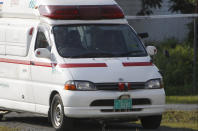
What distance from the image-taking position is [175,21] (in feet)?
106

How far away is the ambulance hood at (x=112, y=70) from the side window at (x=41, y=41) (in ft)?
2.98

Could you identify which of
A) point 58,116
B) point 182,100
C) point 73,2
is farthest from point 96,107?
point 182,100

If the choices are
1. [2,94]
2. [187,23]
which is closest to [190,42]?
[187,23]

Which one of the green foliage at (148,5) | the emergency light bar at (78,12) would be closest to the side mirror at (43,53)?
the emergency light bar at (78,12)

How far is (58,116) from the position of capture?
1344 cm

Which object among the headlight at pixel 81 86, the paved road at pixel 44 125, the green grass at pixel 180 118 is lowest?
the green grass at pixel 180 118

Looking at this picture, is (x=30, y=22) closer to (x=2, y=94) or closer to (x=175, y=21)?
(x=2, y=94)

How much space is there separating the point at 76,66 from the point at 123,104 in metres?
0.95

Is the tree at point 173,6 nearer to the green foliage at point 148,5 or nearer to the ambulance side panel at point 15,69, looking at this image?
the green foliage at point 148,5

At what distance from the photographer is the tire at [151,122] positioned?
45.3 ft

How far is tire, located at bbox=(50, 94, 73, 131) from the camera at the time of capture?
13.1 meters

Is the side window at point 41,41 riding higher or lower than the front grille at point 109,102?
higher

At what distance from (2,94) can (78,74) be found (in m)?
2.65

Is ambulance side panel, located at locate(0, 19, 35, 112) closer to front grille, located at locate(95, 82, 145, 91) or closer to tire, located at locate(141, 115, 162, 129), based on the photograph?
front grille, located at locate(95, 82, 145, 91)
